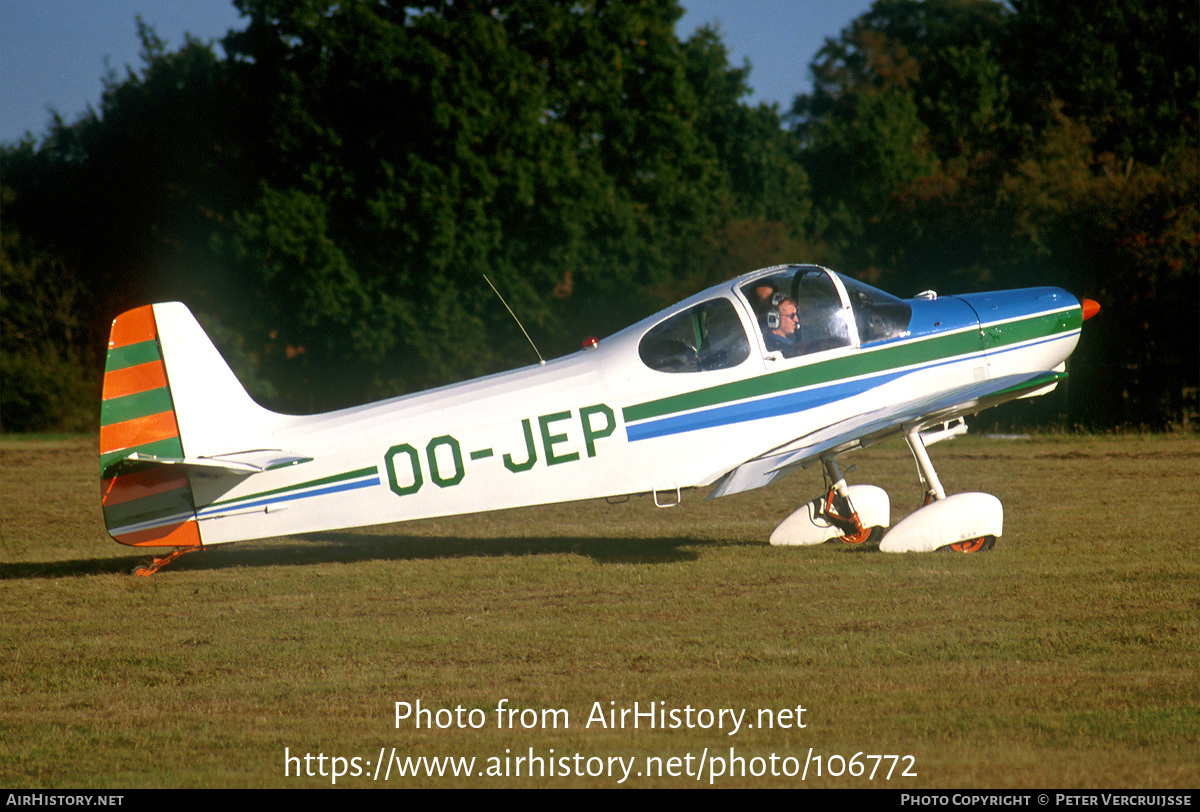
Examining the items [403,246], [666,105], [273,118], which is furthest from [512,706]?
[666,105]

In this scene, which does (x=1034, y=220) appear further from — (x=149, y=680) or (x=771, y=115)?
(x=149, y=680)

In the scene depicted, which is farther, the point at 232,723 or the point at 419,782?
the point at 232,723

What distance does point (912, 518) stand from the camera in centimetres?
819

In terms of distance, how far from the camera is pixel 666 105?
30609 millimetres

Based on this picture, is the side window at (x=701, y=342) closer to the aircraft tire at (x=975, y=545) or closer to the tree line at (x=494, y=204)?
the aircraft tire at (x=975, y=545)

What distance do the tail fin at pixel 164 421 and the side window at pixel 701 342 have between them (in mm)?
2700

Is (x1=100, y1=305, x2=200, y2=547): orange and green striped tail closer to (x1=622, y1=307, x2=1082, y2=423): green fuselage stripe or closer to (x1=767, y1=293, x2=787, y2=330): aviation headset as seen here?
(x1=622, y1=307, x2=1082, y2=423): green fuselage stripe

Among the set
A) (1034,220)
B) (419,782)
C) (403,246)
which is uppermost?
(403,246)

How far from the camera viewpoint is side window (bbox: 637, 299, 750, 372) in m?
8.16

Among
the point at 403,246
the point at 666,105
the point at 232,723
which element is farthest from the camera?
the point at 666,105

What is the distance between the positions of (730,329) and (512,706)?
3.95 metres

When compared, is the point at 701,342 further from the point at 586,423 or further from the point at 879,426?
the point at 879,426

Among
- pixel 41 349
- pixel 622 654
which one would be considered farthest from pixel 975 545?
pixel 41 349

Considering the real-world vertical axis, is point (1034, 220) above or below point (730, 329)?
above
